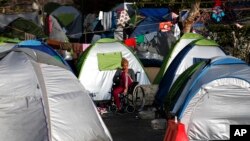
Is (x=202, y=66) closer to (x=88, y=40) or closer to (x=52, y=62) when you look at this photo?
(x=52, y=62)

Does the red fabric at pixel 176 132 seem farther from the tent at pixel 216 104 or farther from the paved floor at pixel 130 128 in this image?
the paved floor at pixel 130 128

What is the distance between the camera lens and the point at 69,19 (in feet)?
79.6

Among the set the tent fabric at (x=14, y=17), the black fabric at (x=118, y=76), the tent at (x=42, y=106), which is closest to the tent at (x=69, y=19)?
the tent fabric at (x=14, y=17)

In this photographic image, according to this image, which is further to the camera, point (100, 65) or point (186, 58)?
point (100, 65)

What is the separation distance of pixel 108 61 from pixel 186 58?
2021 mm

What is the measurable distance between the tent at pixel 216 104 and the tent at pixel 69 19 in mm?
13807

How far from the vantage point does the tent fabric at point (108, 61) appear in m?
13.0

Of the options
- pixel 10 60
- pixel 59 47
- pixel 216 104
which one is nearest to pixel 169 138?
pixel 216 104

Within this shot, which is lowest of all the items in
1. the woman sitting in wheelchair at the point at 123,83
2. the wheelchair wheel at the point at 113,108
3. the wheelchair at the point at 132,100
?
the wheelchair wheel at the point at 113,108

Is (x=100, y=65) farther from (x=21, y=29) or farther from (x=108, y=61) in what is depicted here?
(x=21, y=29)

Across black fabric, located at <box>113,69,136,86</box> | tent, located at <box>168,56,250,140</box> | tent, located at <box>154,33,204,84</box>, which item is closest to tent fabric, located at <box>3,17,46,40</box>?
tent, located at <box>154,33,204,84</box>

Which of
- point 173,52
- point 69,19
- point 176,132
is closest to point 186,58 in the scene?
point 173,52

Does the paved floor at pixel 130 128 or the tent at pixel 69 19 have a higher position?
the tent at pixel 69 19

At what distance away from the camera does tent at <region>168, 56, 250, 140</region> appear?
355 inches
